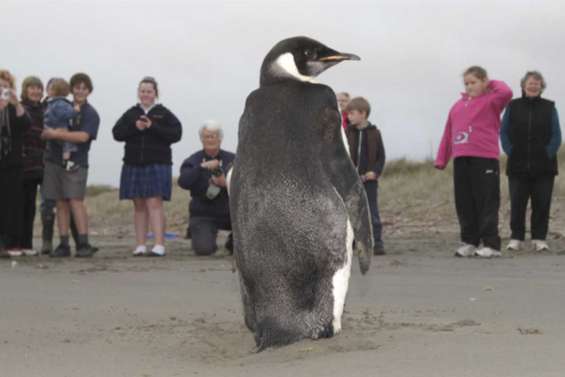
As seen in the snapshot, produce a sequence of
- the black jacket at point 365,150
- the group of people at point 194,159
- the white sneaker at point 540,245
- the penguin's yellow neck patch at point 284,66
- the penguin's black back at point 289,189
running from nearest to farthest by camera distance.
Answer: the penguin's black back at point 289,189, the penguin's yellow neck patch at point 284,66, the group of people at point 194,159, the white sneaker at point 540,245, the black jacket at point 365,150

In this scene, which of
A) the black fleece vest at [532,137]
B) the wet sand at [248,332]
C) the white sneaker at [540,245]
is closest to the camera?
the wet sand at [248,332]

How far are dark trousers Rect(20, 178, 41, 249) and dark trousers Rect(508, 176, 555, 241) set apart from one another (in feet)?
14.2

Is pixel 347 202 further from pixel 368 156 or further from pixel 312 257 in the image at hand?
pixel 368 156

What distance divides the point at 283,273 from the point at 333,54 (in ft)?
3.45

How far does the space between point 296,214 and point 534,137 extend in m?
5.52

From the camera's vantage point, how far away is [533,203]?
9.45 metres

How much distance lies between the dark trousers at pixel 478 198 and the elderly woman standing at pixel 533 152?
632mm

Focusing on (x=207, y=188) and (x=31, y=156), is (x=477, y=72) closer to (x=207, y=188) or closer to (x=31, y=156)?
(x=207, y=188)

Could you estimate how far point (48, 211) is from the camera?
9.44 m

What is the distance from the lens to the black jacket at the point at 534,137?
9273 millimetres

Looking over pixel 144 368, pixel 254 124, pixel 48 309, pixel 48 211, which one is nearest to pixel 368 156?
pixel 48 211

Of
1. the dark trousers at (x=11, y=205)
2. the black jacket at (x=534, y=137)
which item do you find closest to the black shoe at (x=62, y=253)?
the dark trousers at (x=11, y=205)

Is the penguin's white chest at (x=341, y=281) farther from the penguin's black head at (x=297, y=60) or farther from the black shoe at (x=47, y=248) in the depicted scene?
the black shoe at (x=47, y=248)

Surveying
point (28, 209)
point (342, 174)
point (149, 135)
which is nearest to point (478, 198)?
point (149, 135)
